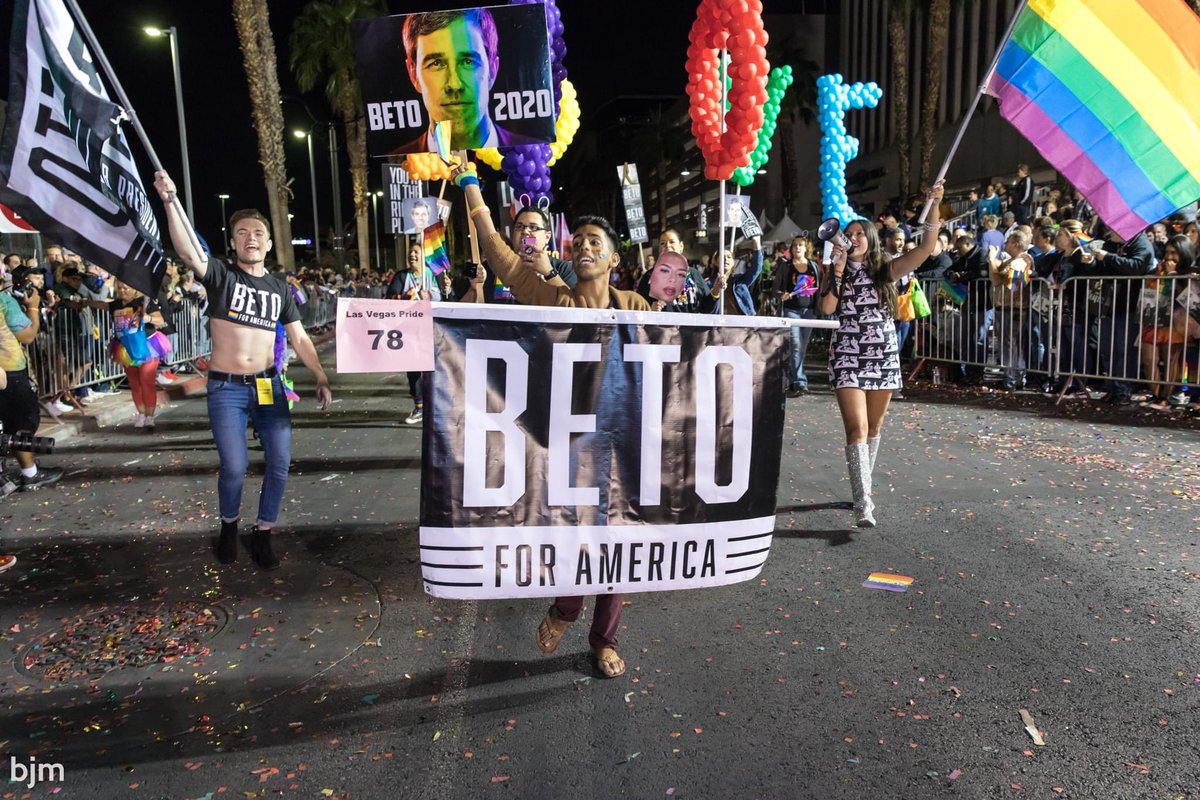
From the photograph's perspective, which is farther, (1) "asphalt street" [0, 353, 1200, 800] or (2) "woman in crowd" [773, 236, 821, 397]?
(2) "woman in crowd" [773, 236, 821, 397]

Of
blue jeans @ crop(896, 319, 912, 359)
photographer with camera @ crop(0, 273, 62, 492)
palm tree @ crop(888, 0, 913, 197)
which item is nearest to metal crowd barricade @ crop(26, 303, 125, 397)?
photographer with camera @ crop(0, 273, 62, 492)

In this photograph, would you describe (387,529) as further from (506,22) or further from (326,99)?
(326,99)

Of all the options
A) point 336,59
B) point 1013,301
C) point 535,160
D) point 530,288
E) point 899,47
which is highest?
point 336,59

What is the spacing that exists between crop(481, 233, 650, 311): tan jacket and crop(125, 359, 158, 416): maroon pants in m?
7.51

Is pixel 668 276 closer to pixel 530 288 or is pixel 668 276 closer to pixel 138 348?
pixel 530 288

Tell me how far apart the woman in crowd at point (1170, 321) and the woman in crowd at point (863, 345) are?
18.5 ft

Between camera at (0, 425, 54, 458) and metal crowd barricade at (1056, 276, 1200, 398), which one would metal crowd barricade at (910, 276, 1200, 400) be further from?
camera at (0, 425, 54, 458)

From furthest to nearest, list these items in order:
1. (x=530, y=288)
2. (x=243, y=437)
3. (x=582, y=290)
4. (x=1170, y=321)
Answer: (x=1170, y=321)
(x=243, y=437)
(x=530, y=288)
(x=582, y=290)

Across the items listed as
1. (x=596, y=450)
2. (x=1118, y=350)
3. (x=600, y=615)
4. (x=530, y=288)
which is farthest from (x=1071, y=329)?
(x=596, y=450)

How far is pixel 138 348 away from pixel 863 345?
819 centimetres

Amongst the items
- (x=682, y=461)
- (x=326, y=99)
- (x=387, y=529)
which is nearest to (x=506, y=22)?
(x=682, y=461)

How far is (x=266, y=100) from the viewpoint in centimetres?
2111

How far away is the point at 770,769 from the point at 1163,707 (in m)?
1.61

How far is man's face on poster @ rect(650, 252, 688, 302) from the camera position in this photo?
4.10 meters
